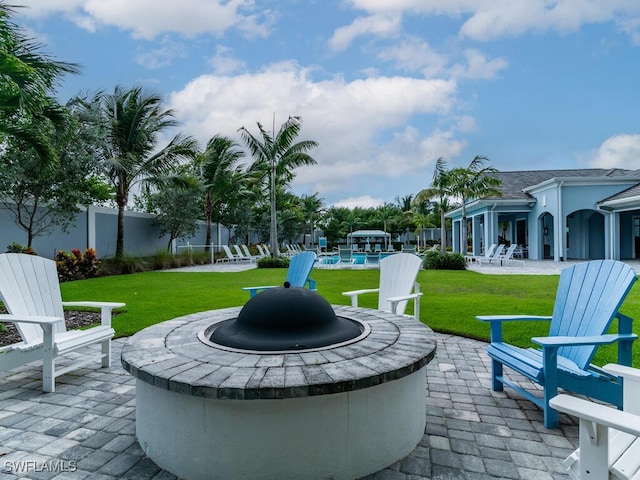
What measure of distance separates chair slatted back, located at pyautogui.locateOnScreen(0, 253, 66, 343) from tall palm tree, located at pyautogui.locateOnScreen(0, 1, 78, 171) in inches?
95.4

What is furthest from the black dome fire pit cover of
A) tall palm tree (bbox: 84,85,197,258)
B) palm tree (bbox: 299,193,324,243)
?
palm tree (bbox: 299,193,324,243)

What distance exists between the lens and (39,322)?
9.66ft

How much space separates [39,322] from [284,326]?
6.86 feet

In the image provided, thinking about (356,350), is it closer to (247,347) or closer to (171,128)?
(247,347)

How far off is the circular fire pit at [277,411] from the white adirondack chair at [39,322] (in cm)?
141

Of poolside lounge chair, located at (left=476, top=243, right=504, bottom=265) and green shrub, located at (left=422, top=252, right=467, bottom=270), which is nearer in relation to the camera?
green shrub, located at (left=422, top=252, right=467, bottom=270)

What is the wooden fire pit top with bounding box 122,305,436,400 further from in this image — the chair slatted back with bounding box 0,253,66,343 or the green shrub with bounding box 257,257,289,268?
the green shrub with bounding box 257,257,289,268

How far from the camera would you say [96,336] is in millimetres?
3475

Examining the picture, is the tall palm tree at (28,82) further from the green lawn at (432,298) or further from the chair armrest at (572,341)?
the chair armrest at (572,341)

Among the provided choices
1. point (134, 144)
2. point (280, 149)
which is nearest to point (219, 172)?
point (280, 149)

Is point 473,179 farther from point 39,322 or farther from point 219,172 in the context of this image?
point 39,322

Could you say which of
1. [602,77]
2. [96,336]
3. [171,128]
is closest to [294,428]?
[96,336]

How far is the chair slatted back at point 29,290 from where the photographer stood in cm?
324

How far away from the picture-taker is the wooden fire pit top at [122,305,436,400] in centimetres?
172
